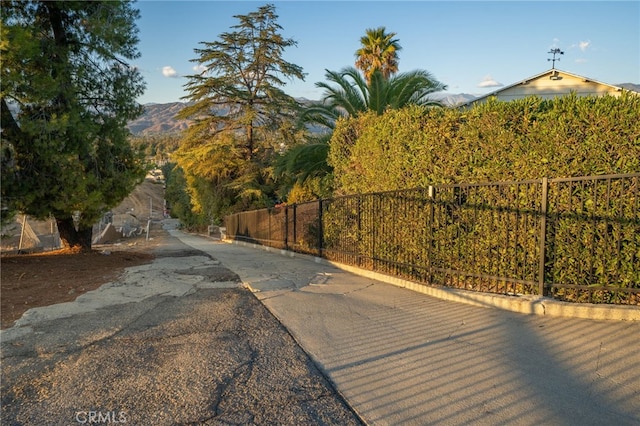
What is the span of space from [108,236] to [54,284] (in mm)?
23326

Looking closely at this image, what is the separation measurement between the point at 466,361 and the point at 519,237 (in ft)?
8.07

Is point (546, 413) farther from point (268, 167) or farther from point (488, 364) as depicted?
point (268, 167)

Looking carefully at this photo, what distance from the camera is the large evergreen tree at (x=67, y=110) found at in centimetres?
811

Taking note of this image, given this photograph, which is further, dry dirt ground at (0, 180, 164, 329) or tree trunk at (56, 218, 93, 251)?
tree trunk at (56, 218, 93, 251)

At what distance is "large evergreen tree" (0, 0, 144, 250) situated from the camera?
811 centimetres

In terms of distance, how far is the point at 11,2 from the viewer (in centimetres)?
898

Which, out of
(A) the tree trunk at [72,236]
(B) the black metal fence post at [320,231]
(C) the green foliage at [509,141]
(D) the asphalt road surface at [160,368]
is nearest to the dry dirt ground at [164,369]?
(D) the asphalt road surface at [160,368]

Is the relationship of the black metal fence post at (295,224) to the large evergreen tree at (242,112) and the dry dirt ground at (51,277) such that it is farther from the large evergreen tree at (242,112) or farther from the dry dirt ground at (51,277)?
the large evergreen tree at (242,112)

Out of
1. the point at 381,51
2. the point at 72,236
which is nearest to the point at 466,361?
the point at 72,236

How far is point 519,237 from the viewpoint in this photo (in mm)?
5730

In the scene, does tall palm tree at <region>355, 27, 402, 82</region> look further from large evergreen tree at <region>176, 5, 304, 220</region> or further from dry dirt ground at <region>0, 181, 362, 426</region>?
dry dirt ground at <region>0, 181, 362, 426</region>

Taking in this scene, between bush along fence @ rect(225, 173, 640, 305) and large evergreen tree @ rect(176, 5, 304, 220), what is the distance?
1998 centimetres

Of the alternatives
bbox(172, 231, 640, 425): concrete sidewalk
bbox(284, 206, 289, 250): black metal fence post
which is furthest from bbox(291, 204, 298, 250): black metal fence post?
bbox(172, 231, 640, 425): concrete sidewalk

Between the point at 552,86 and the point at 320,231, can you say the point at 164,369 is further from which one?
the point at 552,86
